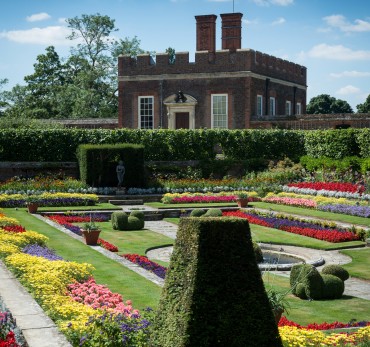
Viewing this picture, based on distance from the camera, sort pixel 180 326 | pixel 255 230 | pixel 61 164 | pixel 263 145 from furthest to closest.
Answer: pixel 263 145, pixel 61 164, pixel 255 230, pixel 180 326

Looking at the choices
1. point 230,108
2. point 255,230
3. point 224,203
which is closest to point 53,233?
point 255,230

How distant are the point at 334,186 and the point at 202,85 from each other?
43.7 feet

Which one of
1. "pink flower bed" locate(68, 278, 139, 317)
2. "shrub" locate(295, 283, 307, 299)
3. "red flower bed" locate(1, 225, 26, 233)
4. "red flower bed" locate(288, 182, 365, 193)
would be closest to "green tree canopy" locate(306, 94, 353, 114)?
"red flower bed" locate(288, 182, 365, 193)

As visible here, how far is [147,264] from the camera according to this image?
1316 cm

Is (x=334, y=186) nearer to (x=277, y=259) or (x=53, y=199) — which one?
(x=53, y=199)

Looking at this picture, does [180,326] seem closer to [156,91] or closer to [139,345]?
[139,345]

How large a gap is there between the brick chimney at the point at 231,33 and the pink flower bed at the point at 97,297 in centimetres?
2820

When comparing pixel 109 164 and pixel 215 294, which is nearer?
pixel 215 294

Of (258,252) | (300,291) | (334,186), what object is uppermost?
(334,186)

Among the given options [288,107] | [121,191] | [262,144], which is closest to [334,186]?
[262,144]

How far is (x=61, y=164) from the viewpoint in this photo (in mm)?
30719

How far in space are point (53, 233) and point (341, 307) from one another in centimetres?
858

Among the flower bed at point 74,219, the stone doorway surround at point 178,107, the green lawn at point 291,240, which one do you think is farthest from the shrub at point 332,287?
the stone doorway surround at point 178,107

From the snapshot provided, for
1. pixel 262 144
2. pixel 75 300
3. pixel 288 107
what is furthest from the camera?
pixel 288 107
